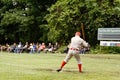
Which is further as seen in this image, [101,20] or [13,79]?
[101,20]

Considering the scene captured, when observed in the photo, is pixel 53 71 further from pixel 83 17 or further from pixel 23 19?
pixel 23 19

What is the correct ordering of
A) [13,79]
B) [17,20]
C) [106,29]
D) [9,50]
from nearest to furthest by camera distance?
[13,79] → [106,29] → [9,50] → [17,20]

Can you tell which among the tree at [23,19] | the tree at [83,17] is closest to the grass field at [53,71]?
the tree at [83,17]

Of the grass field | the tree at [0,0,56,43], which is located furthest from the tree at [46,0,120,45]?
the grass field

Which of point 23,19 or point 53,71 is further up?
point 23,19

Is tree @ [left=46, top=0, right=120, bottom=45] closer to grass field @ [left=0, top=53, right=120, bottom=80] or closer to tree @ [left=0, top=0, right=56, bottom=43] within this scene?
tree @ [left=0, top=0, right=56, bottom=43]

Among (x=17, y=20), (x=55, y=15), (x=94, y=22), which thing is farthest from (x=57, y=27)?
(x=17, y=20)

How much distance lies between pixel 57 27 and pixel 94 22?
16.6ft

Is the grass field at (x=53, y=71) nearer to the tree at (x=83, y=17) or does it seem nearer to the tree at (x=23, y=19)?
the tree at (x=83, y=17)

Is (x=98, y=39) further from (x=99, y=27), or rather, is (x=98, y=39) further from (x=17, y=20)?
(x=17, y=20)

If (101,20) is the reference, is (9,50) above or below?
below

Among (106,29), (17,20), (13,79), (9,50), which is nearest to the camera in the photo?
(13,79)

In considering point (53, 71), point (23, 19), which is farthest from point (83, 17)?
point (53, 71)

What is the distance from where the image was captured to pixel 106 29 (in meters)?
46.6
